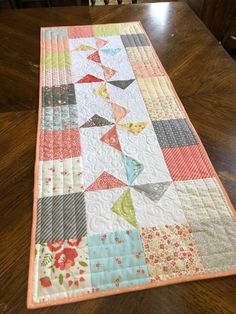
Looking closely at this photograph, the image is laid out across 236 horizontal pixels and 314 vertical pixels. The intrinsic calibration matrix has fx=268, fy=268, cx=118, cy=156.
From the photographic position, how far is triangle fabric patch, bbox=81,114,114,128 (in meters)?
0.82

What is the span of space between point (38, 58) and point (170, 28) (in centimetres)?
62

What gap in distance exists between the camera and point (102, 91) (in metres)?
0.93

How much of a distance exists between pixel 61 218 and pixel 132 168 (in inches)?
8.9

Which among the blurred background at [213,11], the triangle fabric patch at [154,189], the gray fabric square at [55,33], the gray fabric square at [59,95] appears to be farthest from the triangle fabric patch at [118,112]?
the blurred background at [213,11]

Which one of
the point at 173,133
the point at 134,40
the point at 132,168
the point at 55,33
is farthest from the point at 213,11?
the point at 132,168

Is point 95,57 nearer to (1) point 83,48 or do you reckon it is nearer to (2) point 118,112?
(1) point 83,48

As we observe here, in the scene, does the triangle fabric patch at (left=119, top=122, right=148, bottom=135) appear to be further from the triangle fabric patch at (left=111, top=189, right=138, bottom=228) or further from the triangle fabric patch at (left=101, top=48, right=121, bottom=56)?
the triangle fabric patch at (left=101, top=48, right=121, bottom=56)

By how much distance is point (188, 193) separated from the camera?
67 centimetres

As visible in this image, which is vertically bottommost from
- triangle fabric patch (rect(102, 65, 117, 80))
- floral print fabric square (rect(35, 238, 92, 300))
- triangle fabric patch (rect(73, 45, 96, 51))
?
floral print fabric square (rect(35, 238, 92, 300))

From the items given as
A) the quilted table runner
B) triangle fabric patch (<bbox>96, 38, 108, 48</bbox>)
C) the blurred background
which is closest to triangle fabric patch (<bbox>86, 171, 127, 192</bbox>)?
the quilted table runner

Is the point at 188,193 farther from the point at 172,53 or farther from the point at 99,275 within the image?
the point at 172,53

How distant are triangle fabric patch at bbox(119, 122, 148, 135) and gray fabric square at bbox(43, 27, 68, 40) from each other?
0.60m

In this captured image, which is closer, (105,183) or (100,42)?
(105,183)

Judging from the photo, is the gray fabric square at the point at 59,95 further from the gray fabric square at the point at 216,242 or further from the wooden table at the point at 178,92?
the gray fabric square at the point at 216,242
